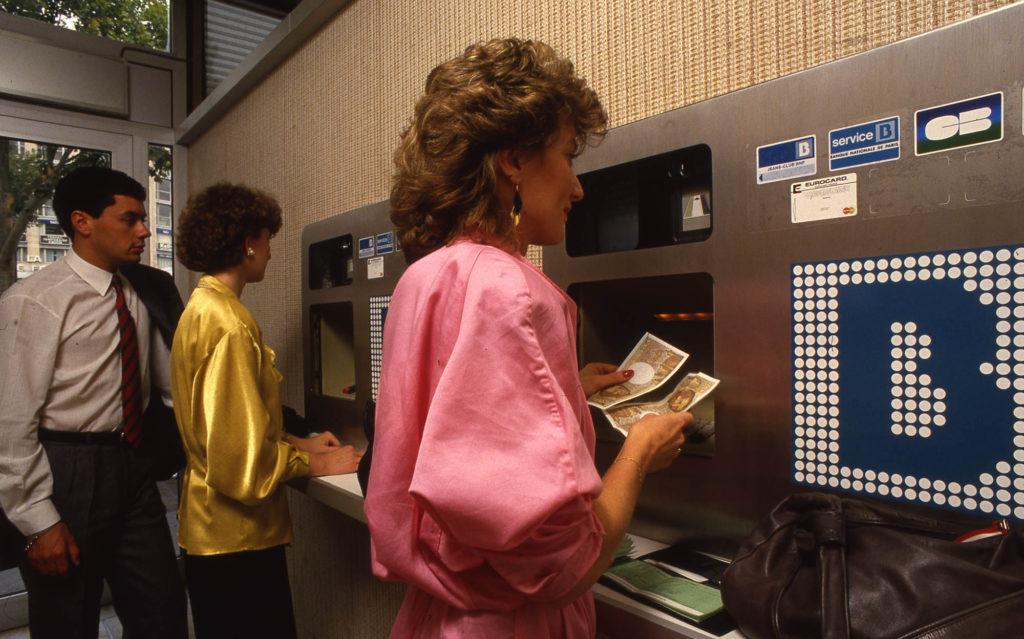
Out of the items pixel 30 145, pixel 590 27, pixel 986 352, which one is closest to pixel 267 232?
pixel 590 27

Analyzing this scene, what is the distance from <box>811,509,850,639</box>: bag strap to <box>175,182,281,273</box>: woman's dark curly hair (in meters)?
1.83

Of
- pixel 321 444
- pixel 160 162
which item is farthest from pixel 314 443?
pixel 160 162

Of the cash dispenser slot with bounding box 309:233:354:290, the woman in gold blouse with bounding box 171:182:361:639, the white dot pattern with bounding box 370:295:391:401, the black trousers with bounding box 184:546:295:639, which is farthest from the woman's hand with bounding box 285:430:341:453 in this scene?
the cash dispenser slot with bounding box 309:233:354:290

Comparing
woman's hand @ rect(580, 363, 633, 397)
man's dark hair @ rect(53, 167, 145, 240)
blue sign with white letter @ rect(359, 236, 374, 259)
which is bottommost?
woman's hand @ rect(580, 363, 633, 397)

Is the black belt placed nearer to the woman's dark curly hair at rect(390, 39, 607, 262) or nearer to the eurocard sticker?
the woman's dark curly hair at rect(390, 39, 607, 262)

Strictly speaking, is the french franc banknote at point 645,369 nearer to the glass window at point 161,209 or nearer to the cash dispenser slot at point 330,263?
the cash dispenser slot at point 330,263

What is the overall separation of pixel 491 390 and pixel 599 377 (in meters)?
0.66

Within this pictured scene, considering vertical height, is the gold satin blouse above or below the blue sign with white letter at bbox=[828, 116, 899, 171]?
below

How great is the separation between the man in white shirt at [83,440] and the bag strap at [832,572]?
2.03 metres

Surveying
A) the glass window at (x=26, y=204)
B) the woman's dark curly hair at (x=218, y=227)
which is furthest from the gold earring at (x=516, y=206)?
the glass window at (x=26, y=204)

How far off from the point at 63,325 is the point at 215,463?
77 centimetres

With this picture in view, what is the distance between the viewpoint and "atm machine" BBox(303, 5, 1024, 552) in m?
0.84

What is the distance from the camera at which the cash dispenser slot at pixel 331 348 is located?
259 cm

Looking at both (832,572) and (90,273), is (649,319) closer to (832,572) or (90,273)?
(832,572)
